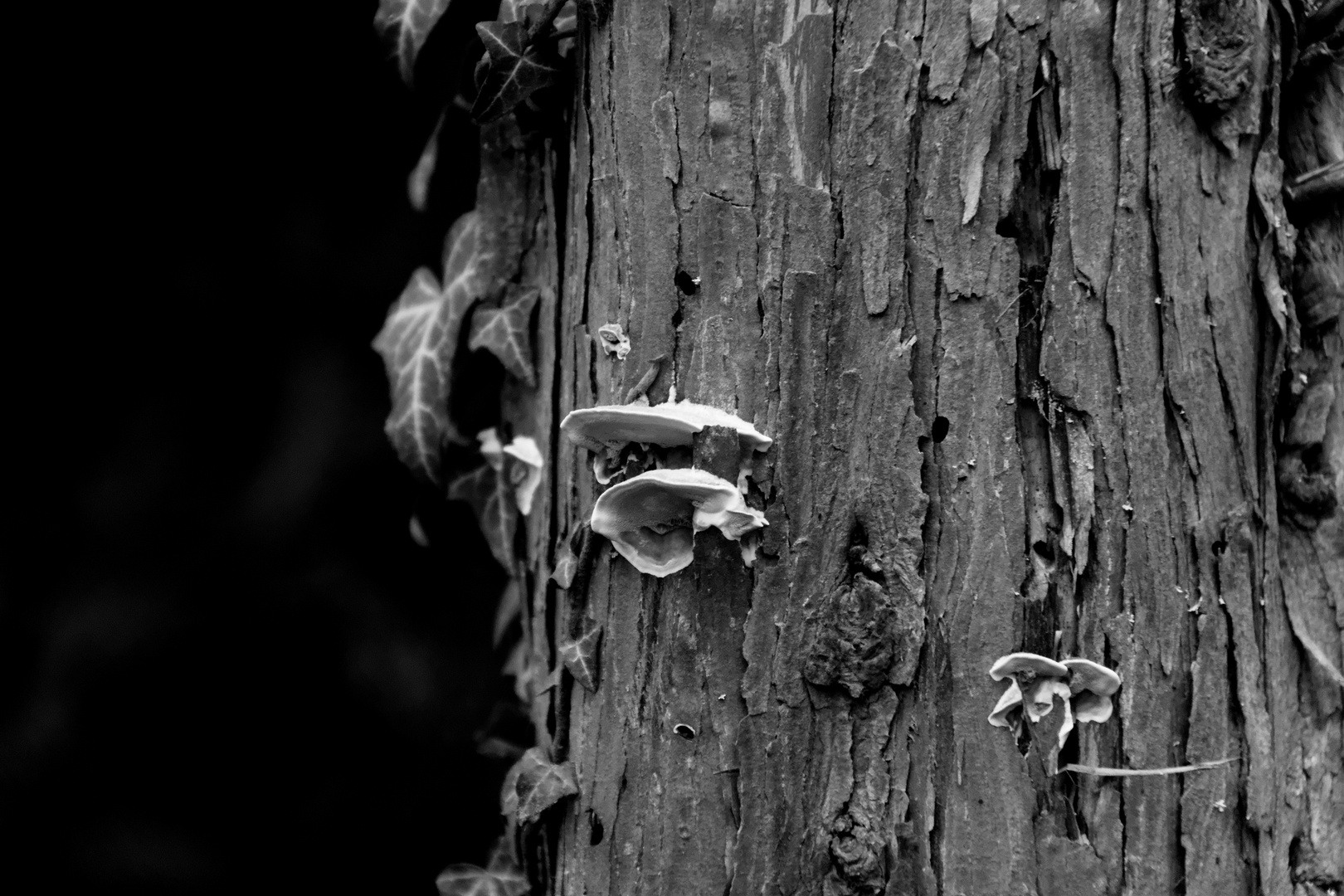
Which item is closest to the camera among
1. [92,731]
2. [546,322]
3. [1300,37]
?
[1300,37]

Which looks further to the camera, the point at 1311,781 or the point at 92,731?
the point at 92,731

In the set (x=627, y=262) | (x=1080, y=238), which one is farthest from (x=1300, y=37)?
(x=627, y=262)

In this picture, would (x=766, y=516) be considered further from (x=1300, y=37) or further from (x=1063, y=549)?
(x=1300, y=37)

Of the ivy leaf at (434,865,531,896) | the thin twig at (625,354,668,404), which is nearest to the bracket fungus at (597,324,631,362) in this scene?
the thin twig at (625,354,668,404)

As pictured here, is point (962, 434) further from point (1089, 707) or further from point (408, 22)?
point (408, 22)

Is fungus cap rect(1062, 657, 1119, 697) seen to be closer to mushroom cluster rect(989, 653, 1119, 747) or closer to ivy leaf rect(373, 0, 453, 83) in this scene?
mushroom cluster rect(989, 653, 1119, 747)
